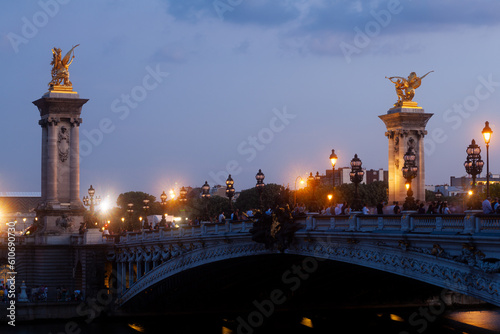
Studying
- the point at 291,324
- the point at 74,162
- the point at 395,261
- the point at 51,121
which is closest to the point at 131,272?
the point at 291,324

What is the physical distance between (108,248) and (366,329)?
2267cm

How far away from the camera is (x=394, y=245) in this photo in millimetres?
32312

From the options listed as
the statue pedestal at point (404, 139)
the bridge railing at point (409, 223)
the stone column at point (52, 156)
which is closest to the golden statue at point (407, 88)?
the statue pedestal at point (404, 139)

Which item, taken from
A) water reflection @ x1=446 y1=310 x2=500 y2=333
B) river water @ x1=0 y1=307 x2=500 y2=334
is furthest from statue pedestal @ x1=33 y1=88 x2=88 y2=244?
water reflection @ x1=446 y1=310 x2=500 y2=333

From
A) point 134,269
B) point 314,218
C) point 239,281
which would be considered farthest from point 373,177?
point 314,218

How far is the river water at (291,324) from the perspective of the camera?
61.6 metres

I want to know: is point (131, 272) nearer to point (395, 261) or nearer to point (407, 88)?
point (407, 88)

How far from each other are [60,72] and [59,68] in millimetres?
766

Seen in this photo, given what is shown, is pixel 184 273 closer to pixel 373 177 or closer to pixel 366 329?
pixel 366 329

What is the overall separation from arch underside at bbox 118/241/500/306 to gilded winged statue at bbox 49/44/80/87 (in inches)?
1299

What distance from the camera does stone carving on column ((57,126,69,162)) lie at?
7981 centimetres

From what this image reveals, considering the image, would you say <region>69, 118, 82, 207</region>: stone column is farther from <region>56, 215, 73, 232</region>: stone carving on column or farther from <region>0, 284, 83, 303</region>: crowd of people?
<region>0, 284, 83, 303</region>: crowd of people

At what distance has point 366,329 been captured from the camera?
6125 cm

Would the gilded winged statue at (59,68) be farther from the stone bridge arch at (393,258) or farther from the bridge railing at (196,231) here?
the stone bridge arch at (393,258)
